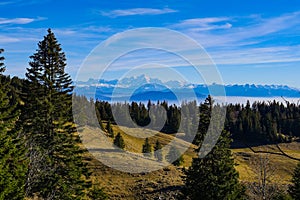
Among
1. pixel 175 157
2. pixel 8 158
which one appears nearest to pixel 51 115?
pixel 8 158

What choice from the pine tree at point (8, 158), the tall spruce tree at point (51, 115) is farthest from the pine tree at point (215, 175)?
the pine tree at point (8, 158)

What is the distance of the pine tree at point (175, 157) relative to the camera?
247 feet

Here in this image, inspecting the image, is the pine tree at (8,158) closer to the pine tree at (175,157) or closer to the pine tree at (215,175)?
the pine tree at (215,175)

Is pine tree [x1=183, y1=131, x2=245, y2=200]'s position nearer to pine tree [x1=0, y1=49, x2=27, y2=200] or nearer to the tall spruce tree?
the tall spruce tree

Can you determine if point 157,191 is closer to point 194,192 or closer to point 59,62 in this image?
point 194,192

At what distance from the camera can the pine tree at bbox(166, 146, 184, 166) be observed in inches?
2959

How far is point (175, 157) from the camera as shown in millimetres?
78562

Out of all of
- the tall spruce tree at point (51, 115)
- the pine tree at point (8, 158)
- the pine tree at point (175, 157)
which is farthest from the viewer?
the pine tree at point (175, 157)

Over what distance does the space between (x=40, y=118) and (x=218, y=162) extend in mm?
17382

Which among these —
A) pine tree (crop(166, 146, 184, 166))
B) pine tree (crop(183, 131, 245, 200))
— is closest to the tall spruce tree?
pine tree (crop(183, 131, 245, 200))

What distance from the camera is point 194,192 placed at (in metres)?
34.3

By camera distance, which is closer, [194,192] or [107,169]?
[194,192]

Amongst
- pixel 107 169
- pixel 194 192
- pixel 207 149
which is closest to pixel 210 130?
pixel 207 149

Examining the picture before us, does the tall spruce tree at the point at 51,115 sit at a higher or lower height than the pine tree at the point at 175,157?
higher
